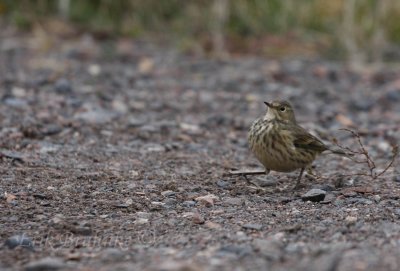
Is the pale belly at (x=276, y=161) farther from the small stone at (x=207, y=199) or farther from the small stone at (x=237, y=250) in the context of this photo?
the small stone at (x=237, y=250)

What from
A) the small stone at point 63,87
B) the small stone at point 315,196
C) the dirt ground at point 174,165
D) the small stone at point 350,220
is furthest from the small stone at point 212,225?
the small stone at point 63,87

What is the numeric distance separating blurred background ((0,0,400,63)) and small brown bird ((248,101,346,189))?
6105mm

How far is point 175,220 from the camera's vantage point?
5.55 m

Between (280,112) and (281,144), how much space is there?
1.31 feet

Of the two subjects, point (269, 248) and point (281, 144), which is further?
point (281, 144)

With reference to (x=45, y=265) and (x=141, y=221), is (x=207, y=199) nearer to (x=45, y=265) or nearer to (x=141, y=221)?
(x=141, y=221)

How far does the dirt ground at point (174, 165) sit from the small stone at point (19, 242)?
0.01 m

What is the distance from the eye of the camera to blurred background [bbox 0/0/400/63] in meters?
13.4

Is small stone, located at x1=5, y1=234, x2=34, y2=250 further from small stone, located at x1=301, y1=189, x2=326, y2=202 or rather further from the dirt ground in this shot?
small stone, located at x1=301, y1=189, x2=326, y2=202

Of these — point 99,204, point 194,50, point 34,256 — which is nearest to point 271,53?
point 194,50

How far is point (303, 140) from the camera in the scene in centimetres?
708

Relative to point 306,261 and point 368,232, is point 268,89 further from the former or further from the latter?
point 306,261

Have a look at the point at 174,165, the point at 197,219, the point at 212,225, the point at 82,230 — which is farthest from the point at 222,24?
the point at 82,230

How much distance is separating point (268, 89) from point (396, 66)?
2.81m
